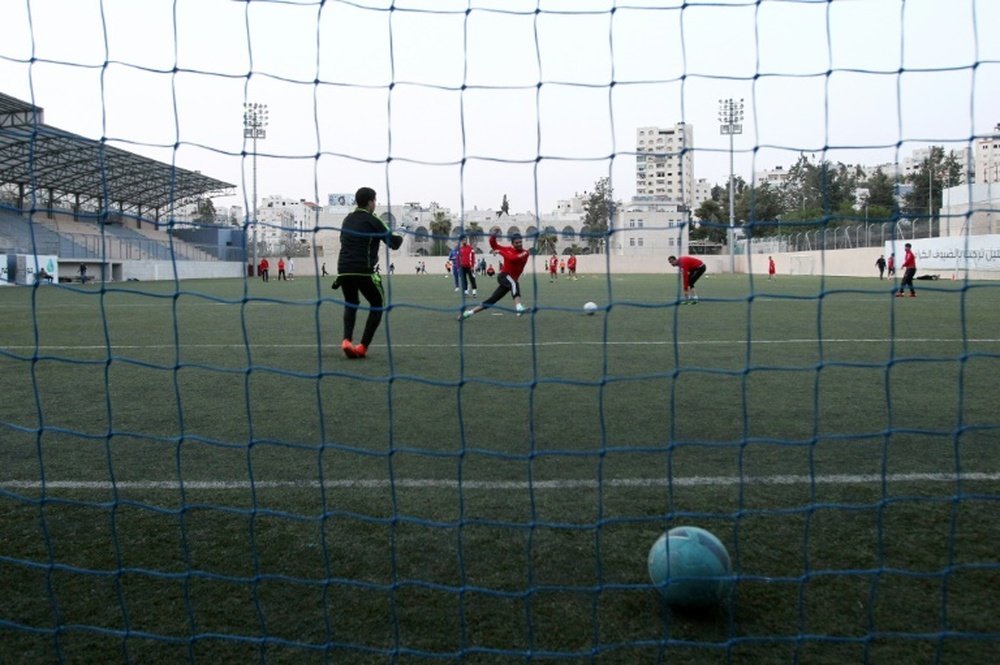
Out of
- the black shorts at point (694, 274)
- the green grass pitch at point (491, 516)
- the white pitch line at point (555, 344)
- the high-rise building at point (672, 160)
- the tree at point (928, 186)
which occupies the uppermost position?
the tree at point (928, 186)

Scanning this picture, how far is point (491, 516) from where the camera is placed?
138 inches

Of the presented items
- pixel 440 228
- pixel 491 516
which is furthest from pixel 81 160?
pixel 491 516

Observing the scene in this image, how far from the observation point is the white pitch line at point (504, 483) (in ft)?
12.7

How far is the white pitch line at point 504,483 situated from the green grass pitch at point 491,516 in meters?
0.02

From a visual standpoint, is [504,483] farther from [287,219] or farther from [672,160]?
[287,219]

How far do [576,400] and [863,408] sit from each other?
82.8 inches

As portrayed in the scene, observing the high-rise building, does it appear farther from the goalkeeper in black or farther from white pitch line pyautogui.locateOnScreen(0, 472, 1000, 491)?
the goalkeeper in black

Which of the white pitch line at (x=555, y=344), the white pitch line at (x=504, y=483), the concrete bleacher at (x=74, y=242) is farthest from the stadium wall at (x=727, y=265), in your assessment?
the white pitch line at (x=504, y=483)

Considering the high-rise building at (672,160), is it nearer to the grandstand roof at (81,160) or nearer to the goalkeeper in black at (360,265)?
the grandstand roof at (81,160)

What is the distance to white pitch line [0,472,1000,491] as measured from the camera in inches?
152

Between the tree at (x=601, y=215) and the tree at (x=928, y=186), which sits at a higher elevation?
the tree at (x=928, y=186)

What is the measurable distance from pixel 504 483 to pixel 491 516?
446 millimetres

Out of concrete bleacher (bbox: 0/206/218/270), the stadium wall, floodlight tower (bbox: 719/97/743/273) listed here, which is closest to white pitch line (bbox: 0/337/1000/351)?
floodlight tower (bbox: 719/97/743/273)

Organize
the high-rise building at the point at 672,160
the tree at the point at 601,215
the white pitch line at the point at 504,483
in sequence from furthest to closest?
the white pitch line at the point at 504,483 → the tree at the point at 601,215 → the high-rise building at the point at 672,160
